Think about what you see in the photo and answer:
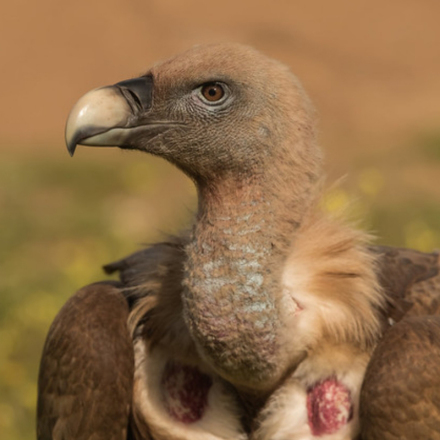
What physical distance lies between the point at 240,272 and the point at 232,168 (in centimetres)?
37

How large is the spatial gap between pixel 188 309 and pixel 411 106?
11163 mm

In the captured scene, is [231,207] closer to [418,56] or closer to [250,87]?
[250,87]

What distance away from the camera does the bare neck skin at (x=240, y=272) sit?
3.78 m

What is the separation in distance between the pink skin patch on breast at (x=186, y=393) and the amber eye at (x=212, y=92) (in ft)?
3.66

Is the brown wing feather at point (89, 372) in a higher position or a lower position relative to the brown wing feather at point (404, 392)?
higher

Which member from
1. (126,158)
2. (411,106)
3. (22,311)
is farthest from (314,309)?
(411,106)

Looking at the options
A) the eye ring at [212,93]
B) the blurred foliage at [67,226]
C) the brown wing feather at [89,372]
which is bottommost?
the blurred foliage at [67,226]

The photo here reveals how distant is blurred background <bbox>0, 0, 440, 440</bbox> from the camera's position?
7.34 meters

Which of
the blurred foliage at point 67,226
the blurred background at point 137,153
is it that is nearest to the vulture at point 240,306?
the blurred background at point 137,153

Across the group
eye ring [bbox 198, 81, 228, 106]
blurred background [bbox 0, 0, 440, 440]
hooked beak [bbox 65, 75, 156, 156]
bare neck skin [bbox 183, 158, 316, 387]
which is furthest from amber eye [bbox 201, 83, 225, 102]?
blurred background [bbox 0, 0, 440, 440]

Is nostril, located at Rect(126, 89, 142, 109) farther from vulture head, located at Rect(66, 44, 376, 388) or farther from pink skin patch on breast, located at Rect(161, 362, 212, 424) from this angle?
pink skin patch on breast, located at Rect(161, 362, 212, 424)

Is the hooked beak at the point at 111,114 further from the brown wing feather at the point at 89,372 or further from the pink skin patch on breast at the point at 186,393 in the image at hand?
the pink skin patch on breast at the point at 186,393

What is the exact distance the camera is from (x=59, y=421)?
4.28m

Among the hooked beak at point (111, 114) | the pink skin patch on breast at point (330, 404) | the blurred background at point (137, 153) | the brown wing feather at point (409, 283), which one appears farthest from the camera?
the blurred background at point (137, 153)
